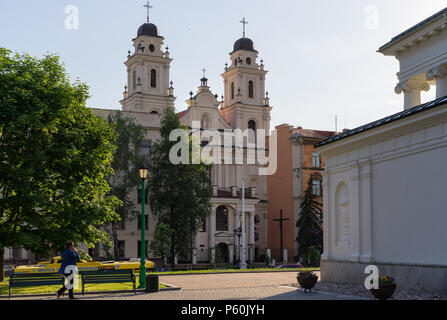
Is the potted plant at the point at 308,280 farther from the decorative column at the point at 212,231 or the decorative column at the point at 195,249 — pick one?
the decorative column at the point at 212,231

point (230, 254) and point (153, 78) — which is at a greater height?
point (153, 78)

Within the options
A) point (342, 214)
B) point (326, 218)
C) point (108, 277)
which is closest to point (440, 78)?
point (342, 214)

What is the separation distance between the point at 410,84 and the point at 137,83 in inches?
2254

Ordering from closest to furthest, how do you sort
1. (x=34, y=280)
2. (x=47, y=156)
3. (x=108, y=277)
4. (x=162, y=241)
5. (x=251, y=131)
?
(x=34, y=280) < (x=108, y=277) < (x=47, y=156) < (x=162, y=241) < (x=251, y=131)

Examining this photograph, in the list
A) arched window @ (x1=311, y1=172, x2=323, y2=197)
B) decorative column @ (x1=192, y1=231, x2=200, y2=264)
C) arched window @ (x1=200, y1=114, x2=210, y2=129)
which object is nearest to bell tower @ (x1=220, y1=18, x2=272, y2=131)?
arched window @ (x1=200, y1=114, x2=210, y2=129)

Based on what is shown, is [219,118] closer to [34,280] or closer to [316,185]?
[316,185]

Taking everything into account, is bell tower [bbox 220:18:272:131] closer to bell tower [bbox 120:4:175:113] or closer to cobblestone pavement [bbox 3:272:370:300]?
bell tower [bbox 120:4:175:113]

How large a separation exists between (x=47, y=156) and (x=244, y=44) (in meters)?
63.9

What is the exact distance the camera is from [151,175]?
59938mm

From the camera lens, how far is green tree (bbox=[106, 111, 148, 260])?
59375 mm

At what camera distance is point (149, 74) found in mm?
84000

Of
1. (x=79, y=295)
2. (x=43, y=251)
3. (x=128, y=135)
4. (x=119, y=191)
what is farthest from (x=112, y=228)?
(x=79, y=295)

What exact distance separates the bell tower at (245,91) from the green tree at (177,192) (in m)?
29.7

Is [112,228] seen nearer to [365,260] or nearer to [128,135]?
[128,135]
